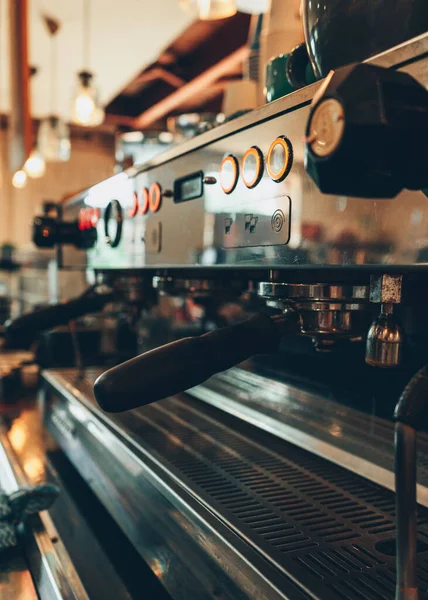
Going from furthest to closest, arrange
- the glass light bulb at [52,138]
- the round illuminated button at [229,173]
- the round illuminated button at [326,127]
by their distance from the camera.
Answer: the glass light bulb at [52,138], the round illuminated button at [229,173], the round illuminated button at [326,127]

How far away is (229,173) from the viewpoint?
565mm

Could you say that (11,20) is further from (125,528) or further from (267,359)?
(125,528)

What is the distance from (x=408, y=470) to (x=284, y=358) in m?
0.57

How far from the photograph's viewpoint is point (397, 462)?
333 mm

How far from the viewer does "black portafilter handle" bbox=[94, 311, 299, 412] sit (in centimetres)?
41

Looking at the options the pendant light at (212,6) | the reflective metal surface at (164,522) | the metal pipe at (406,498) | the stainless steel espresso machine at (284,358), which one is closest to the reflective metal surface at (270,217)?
the stainless steel espresso machine at (284,358)

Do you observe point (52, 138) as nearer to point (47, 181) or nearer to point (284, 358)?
point (47, 181)

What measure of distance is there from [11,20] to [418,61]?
6.48ft

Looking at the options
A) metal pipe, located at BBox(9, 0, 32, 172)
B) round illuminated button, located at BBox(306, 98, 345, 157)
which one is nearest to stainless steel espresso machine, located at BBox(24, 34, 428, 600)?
round illuminated button, located at BBox(306, 98, 345, 157)

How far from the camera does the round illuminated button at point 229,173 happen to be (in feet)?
1.81

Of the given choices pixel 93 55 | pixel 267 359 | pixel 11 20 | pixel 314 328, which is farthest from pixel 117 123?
pixel 314 328

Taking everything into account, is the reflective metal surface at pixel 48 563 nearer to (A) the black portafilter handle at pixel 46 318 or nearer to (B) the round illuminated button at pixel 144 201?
(A) the black portafilter handle at pixel 46 318

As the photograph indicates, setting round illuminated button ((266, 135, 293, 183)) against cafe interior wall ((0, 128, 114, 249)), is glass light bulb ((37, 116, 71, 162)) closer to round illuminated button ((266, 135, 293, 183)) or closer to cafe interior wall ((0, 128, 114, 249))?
cafe interior wall ((0, 128, 114, 249))

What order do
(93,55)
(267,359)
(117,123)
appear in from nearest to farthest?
(267,359) < (93,55) < (117,123)
